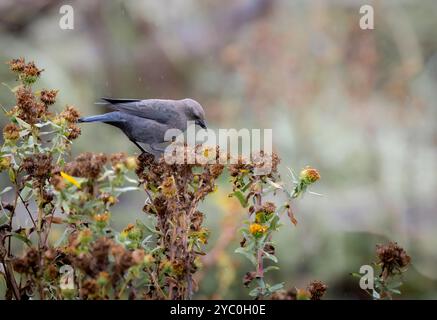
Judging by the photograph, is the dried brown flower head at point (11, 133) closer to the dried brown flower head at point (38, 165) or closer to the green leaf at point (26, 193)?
the dried brown flower head at point (38, 165)

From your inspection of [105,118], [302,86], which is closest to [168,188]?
[105,118]

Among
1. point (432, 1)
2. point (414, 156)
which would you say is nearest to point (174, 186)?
point (414, 156)

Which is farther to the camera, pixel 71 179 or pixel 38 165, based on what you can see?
pixel 38 165

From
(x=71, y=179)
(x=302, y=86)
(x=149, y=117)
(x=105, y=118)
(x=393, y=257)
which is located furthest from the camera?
(x=302, y=86)

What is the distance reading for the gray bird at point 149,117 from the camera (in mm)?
2588

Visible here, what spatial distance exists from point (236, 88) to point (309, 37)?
648mm

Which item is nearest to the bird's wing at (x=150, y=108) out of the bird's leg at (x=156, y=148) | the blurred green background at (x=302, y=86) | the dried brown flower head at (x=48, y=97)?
the bird's leg at (x=156, y=148)

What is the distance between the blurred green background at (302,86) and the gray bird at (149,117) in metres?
1.59

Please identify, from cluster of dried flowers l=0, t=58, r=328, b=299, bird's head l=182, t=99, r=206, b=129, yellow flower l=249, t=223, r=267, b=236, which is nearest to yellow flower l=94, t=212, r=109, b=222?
cluster of dried flowers l=0, t=58, r=328, b=299

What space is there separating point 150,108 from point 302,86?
2397 mm

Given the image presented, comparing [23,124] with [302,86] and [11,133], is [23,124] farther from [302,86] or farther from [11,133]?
[302,86]

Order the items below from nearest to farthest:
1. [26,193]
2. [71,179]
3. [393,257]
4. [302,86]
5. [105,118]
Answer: [71,179] < [393,257] < [26,193] < [105,118] < [302,86]

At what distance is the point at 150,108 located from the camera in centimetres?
264

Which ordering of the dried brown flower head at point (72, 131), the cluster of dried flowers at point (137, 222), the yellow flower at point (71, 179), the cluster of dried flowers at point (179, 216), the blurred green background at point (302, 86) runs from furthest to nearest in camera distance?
the blurred green background at point (302, 86), the dried brown flower head at point (72, 131), the cluster of dried flowers at point (179, 216), the cluster of dried flowers at point (137, 222), the yellow flower at point (71, 179)
